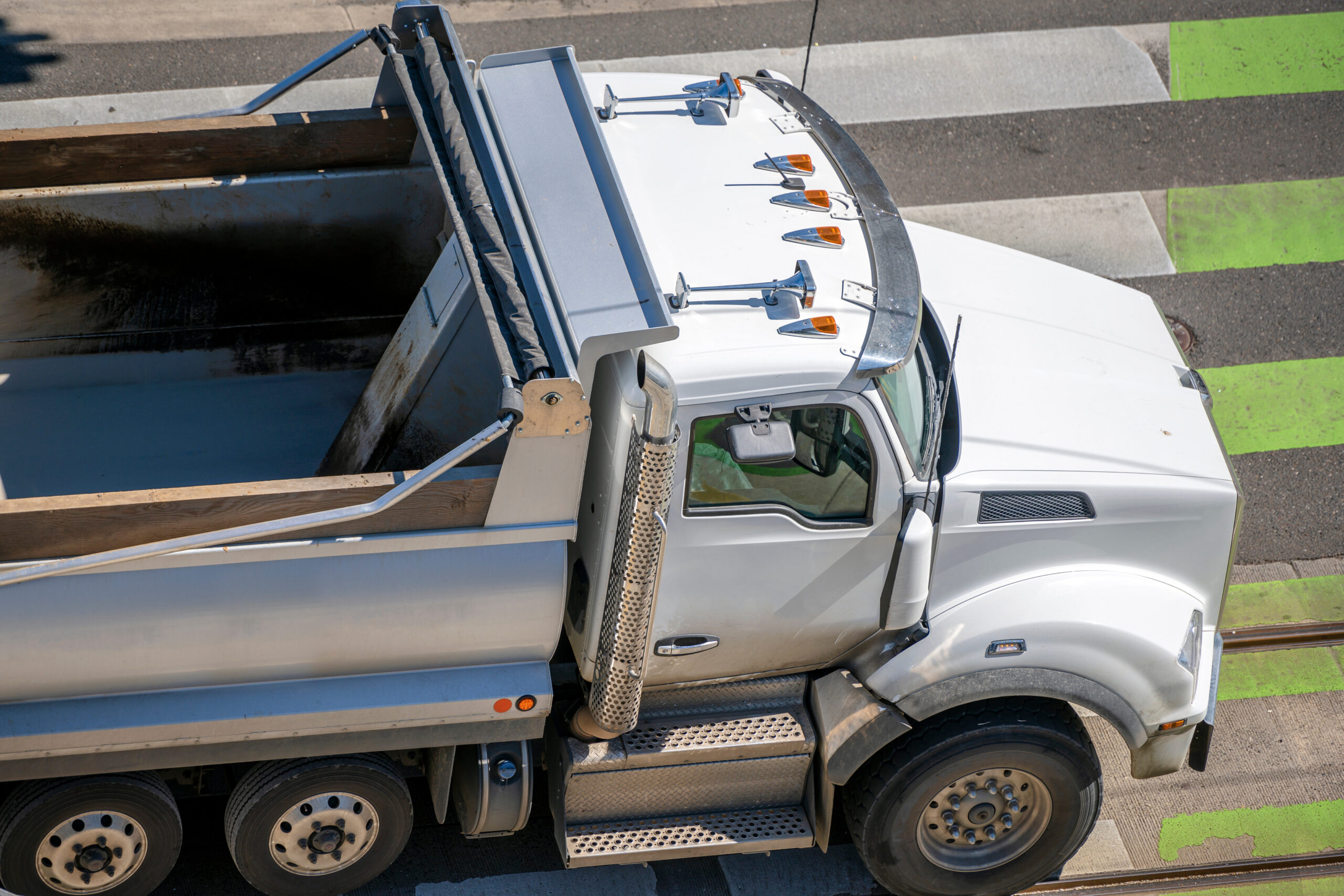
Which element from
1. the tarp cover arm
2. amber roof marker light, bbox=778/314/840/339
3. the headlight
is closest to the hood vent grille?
the headlight

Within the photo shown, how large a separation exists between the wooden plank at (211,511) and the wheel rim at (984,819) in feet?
7.78

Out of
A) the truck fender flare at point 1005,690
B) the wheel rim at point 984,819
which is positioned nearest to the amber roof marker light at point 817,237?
the truck fender flare at point 1005,690

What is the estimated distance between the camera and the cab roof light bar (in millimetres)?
4395

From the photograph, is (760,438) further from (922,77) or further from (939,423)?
(922,77)

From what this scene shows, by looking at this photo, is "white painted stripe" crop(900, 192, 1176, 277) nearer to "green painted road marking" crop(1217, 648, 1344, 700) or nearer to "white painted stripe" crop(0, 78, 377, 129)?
"green painted road marking" crop(1217, 648, 1344, 700)

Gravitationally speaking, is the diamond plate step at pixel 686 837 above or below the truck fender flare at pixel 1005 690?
below

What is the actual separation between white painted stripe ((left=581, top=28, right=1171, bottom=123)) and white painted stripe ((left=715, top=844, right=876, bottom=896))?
575 centimetres

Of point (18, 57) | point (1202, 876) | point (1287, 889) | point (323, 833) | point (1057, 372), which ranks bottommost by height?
point (1287, 889)

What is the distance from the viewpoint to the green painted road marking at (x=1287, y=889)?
18.7ft

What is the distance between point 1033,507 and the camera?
15.6 ft

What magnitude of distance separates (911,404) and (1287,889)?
305cm

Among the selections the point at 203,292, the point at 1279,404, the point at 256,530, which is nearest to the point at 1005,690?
the point at 256,530

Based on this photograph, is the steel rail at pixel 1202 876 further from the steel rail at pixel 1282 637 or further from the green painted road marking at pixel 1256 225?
the green painted road marking at pixel 1256 225

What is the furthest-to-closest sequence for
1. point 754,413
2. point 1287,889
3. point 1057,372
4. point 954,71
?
point 954,71, point 1287,889, point 1057,372, point 754,413
